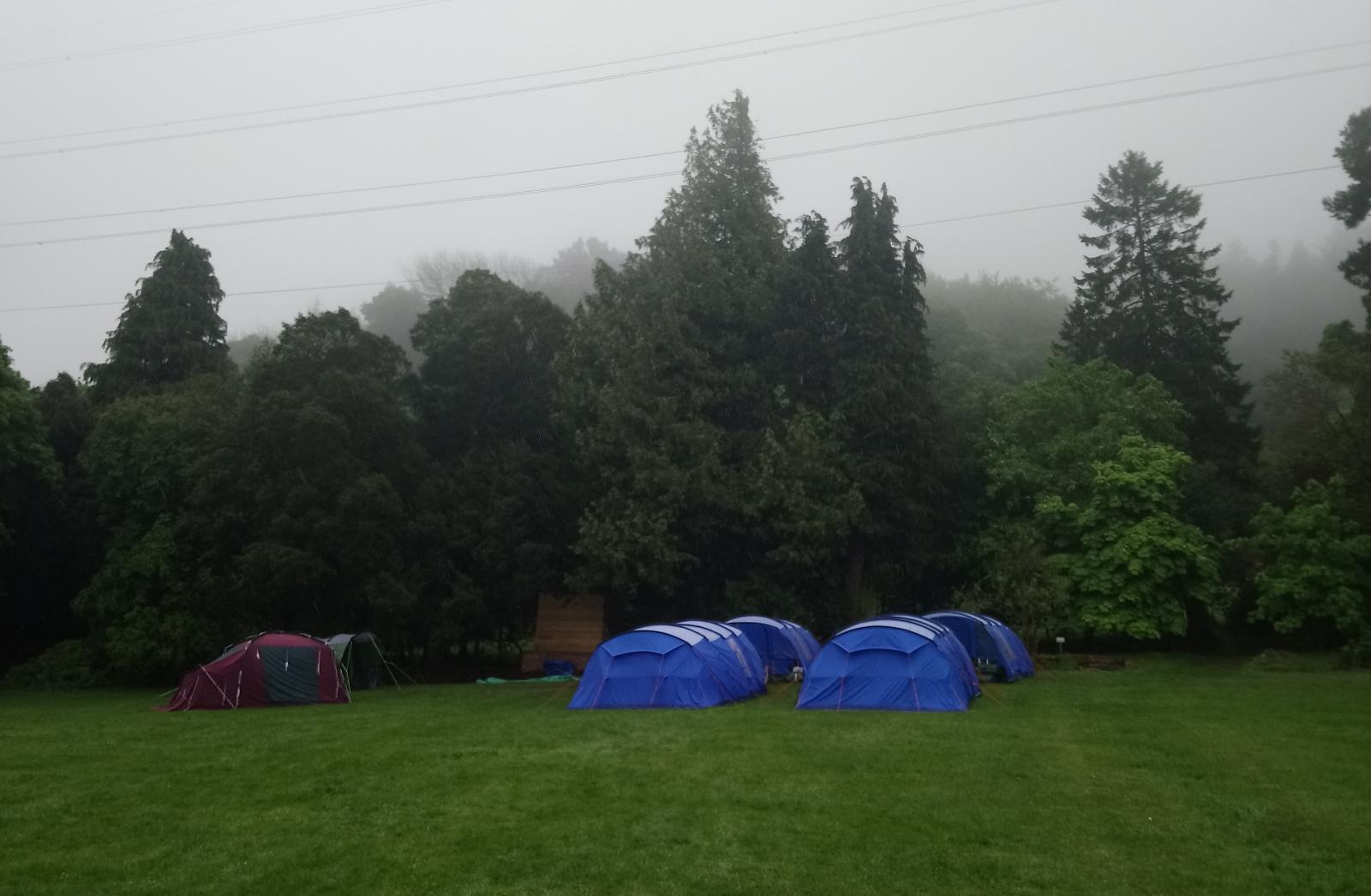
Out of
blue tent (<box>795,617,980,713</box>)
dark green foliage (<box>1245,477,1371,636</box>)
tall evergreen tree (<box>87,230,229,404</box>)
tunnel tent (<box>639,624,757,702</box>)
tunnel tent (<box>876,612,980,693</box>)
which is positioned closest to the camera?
blue tent (<box>795,617,980,713</box>)

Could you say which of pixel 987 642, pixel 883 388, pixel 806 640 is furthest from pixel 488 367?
pixel 987 642

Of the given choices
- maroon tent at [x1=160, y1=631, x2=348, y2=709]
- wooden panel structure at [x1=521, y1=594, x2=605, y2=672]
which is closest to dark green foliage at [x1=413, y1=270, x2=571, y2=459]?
wooden panel structure at [x1=521, y1=594, x2=605, y2=672]

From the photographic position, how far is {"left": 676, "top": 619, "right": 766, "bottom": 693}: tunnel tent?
24.3 m

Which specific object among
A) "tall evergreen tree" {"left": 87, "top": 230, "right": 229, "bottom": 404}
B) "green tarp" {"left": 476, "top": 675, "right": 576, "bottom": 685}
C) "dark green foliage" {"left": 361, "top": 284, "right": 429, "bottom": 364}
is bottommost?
"green tarp" {"left": 476, "top": 675, "right": 576, "bottom": 685}

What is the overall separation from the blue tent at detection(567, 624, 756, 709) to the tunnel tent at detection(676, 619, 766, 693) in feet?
3.48

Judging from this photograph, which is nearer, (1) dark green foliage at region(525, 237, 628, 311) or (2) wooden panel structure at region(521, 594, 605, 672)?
(2) wooden panel structure at region(521, 594, 605, 672)

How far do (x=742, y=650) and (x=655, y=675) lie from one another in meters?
3.24

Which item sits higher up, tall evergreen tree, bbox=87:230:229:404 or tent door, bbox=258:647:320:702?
tall evergreen tree, bbox=87:230:229:404

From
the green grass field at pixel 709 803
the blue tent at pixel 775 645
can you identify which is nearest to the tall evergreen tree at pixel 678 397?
the blue tent at pixel 775 645

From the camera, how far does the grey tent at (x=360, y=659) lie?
2980 cm

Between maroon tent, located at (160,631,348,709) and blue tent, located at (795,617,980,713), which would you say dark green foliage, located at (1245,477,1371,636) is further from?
maroon tent, located at (160,631,348,709)

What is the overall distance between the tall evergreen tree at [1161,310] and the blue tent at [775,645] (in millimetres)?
22755

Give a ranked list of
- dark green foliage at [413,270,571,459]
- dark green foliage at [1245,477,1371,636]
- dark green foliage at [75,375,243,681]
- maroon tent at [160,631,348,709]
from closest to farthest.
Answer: maroon tent at [160,631,348,709]
dark green foliage at [1245,477,1371,636]
dark green foliage at [75,375,243,681]
dark green foliage at [413,270,571,459]

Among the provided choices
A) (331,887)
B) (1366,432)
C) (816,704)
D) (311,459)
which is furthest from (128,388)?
(1366,432)
